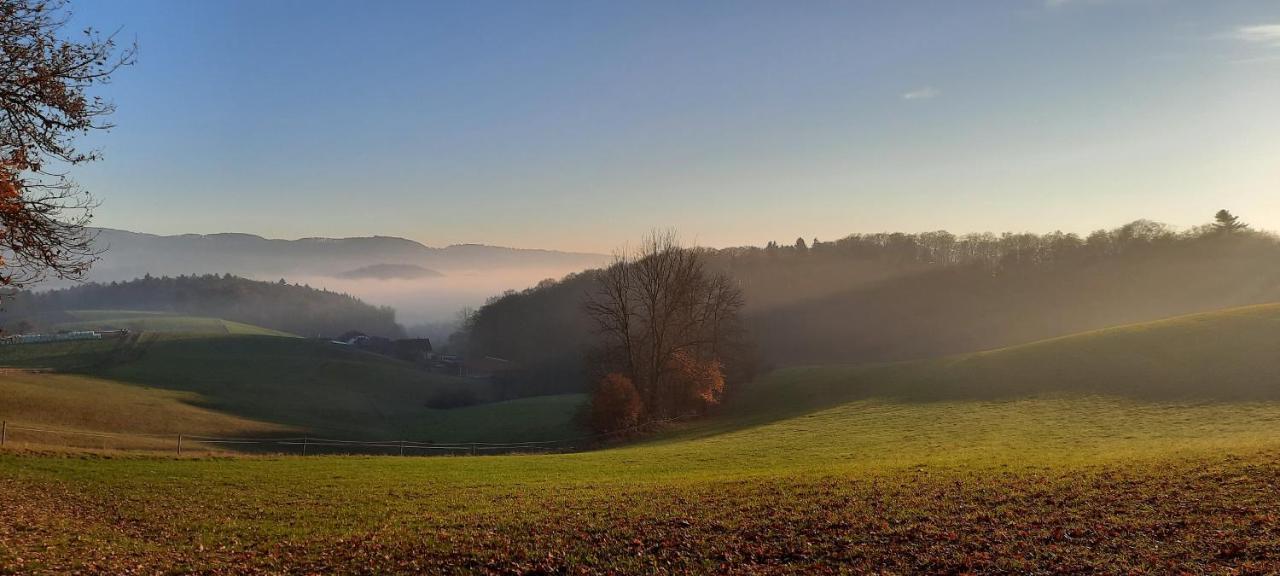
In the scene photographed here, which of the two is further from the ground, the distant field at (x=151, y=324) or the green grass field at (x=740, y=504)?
the distant field at (x=151, y=324)

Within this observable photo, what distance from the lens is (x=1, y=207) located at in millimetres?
14172

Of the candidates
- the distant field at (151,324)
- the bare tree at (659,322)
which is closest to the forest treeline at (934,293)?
the bare tree at (659,322)

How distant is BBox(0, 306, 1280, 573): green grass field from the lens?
12.7 metres

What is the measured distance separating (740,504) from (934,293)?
119m

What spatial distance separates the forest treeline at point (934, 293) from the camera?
10081cm

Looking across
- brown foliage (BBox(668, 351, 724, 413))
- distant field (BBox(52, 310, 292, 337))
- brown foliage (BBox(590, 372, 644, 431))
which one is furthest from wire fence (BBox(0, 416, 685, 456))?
distant field (BBox(52, 310, 292, 337))

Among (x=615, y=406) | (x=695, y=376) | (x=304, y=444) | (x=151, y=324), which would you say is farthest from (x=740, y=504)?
(x=151, y=324)

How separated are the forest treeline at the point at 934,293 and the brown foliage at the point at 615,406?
42.4 meters

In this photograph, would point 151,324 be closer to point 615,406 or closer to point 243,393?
point 243,393

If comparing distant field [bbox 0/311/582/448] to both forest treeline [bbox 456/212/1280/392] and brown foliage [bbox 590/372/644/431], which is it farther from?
forest treeline [bbox 456/212/1280/392]

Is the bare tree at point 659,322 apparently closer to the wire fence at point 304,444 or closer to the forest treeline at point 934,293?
the wire fence at point 304,444

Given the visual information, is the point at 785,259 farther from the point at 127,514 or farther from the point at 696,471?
the point at 127,514

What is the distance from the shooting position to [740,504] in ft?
56.5

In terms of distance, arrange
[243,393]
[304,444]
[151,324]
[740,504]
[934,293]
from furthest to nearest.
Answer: [151,324] → [934,293] → [243,393] → [304,444] → [740,504]
